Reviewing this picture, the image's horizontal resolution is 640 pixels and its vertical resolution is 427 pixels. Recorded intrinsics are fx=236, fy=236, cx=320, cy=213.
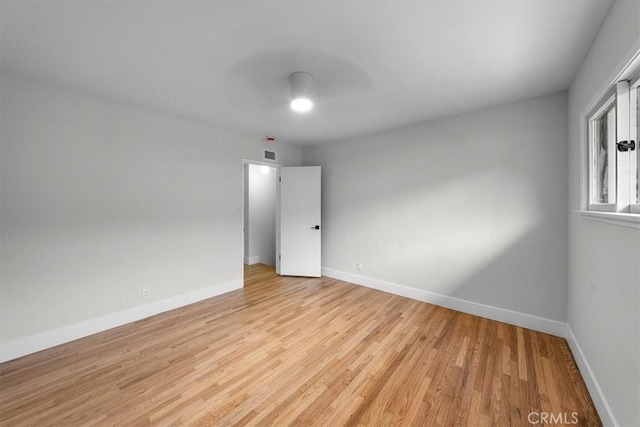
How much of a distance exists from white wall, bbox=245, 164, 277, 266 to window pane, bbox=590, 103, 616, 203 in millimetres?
4738

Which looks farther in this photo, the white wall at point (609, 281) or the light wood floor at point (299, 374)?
the light wood floor at point (299, 374)

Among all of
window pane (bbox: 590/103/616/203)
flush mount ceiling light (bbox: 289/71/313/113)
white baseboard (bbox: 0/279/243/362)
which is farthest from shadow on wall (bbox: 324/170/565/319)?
white baseboard (bbox: 0/279/243/362)

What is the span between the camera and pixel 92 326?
7.90 ft

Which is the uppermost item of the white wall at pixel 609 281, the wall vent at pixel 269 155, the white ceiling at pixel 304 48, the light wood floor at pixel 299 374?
the white ceiling at pixel 304 48

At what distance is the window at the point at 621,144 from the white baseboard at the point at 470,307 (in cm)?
141

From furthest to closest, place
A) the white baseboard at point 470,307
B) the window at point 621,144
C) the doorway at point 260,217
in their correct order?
the doorway at point 260,217, the white baseboard at point 470,307, the window at point 621,144

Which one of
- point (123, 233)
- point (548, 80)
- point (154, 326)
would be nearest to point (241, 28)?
point (123, 233)

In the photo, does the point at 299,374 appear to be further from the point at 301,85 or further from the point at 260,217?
the point at 260,217

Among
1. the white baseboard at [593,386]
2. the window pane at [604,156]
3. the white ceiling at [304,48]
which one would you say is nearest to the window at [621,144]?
the window pane at [604,156]

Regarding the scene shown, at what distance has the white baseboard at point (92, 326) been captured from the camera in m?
2.03

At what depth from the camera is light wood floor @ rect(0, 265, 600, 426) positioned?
4.91ft

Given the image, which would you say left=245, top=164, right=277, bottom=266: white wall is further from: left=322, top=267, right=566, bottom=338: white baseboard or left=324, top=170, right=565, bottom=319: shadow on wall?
left=324, top=170, right=565, bottom=319: shadow on wall

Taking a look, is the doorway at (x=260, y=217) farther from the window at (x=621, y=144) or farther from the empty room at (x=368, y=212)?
the window at (x=621, y=144)

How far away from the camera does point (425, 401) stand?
1.60 m
